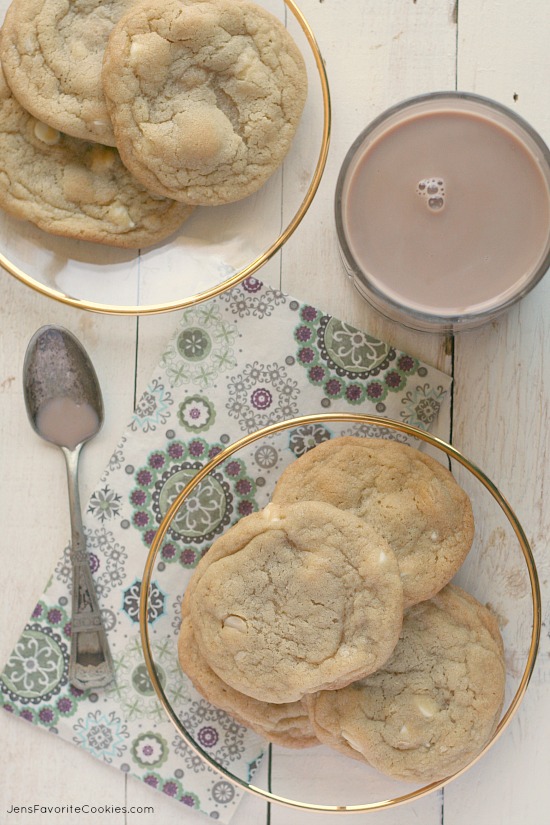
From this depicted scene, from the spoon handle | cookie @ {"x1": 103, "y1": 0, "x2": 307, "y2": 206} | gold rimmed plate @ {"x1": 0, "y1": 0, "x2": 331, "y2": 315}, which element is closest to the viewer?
cookie @ {"x1": 103, "y1": 0, "x2": 307, "y2": 206}

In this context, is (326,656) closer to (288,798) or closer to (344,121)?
(288,798)

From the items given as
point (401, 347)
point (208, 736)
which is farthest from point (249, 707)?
point (401, 347)

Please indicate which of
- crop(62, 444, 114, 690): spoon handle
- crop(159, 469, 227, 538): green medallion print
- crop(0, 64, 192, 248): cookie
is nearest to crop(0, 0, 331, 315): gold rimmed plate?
crop(0, 64, 192, 248): cookie

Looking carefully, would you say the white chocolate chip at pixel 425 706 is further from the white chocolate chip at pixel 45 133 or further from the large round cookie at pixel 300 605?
the white chocolate chip at pixel 45 133

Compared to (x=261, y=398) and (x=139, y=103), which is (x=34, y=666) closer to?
(x=261, y=398)

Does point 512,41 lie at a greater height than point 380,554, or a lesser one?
greater

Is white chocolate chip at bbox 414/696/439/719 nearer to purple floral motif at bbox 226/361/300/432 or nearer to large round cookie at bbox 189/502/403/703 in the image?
large round cookie at bbox 189/502/403/703

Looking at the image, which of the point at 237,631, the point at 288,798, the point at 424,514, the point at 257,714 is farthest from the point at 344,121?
the point at 288,798
